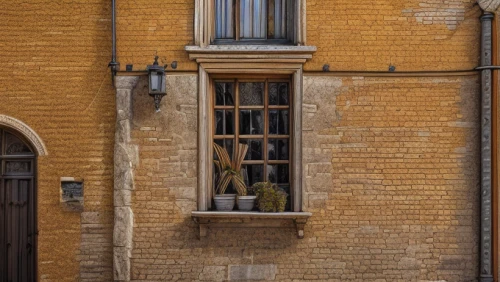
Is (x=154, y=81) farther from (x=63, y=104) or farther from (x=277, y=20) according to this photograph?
(x=277, y=20)

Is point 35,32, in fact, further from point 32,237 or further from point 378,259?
point 378,259

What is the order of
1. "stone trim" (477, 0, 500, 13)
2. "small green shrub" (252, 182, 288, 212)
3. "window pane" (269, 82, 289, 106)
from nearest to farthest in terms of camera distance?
"stone trim" (477, 0, 500, 13), "small green shrub" (252, 182, 288, 212), "window pane" (269, 82, 289, 106)

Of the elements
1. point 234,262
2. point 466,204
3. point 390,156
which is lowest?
point 234,262

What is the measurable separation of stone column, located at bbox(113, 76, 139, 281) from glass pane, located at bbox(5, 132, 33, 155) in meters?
1.37

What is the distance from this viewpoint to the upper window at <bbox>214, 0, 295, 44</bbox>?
849 centimetres

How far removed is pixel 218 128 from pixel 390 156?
7.58 ft

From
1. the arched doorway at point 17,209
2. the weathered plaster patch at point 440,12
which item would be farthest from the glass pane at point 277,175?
the arched doorway at point 17,209

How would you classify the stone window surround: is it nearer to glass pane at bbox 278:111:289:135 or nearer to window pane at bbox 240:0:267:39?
window pane at bbox 240:0:267:39

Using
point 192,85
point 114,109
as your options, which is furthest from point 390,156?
point 114,109

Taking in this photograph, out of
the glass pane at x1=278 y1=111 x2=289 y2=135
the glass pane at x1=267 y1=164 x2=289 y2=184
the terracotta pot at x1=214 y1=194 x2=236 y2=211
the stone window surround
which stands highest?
the stone window surround

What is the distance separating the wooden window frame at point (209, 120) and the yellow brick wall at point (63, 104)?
1200 millimetres

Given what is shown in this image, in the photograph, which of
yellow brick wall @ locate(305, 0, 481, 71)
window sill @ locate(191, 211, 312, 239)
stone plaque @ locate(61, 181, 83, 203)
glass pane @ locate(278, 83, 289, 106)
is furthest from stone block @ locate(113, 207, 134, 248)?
yellow brick wall @ locate(305, 0, 481, 71)

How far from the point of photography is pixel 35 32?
823 cm

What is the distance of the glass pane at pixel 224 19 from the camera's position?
27.9 ft
